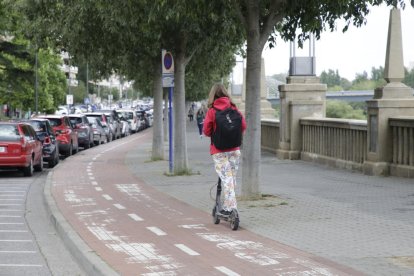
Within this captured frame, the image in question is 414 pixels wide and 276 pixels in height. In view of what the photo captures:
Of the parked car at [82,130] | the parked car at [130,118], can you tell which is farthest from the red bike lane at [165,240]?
the parked car at [130,118]

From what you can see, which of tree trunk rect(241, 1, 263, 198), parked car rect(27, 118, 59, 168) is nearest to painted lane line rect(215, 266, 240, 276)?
tree trunk rect(241, 1, 263, 198)

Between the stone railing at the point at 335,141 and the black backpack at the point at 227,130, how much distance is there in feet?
28.2

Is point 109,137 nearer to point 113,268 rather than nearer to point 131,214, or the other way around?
point 131,214

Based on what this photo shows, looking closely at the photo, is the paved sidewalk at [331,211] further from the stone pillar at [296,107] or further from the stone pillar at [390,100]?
the stone pillar at [296,107]

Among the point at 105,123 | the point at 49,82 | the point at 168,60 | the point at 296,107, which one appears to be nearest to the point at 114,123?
the point at 105,123

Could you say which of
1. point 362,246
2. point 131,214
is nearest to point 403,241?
point 362,246

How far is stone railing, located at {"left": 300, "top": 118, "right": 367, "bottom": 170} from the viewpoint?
721 inches

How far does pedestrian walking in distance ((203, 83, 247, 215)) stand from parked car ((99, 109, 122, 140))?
120ft

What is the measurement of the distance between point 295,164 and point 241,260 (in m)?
14.0

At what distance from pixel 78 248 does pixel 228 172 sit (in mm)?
2223

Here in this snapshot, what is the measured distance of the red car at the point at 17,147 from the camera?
66.2 ft

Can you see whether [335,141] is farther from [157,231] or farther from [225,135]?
[157,231]

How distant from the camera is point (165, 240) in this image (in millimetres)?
9297

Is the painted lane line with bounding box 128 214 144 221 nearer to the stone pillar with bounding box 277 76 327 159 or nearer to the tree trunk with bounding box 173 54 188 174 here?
the tree trunk with bounding box 173 54 188 174
